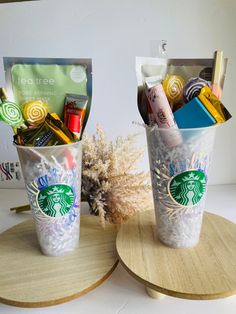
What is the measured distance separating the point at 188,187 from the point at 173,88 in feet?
0.48

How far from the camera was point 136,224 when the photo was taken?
1.74 feet

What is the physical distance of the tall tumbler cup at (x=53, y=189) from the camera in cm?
42

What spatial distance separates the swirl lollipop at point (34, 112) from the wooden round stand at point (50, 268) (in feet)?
0.74

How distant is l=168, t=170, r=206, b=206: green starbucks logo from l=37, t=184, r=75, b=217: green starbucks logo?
0.16 m

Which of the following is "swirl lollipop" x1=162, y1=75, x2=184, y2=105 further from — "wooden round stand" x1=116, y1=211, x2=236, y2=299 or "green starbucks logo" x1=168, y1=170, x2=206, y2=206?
"wooden round stand" x1=116, y1=211, x2=236, y2=299

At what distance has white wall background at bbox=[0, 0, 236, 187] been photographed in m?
0.69

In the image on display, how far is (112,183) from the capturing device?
586mm

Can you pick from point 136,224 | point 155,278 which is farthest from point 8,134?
point 155,278

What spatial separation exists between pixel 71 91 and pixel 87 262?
28cm

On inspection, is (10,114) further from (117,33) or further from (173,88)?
(117,33)

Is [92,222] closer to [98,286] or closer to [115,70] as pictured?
[98,286]

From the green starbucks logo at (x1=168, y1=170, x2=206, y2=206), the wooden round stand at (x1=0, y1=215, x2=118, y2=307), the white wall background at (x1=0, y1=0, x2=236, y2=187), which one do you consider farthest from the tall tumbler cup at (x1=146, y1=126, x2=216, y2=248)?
the white wall background at (x1=0, y1=0, x2=236, y2=187)

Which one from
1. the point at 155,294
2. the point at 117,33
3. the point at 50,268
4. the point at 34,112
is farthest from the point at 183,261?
the point at 117,33

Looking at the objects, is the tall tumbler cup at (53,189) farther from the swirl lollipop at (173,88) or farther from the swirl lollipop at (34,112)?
the swirl lollipop at (173,88)
